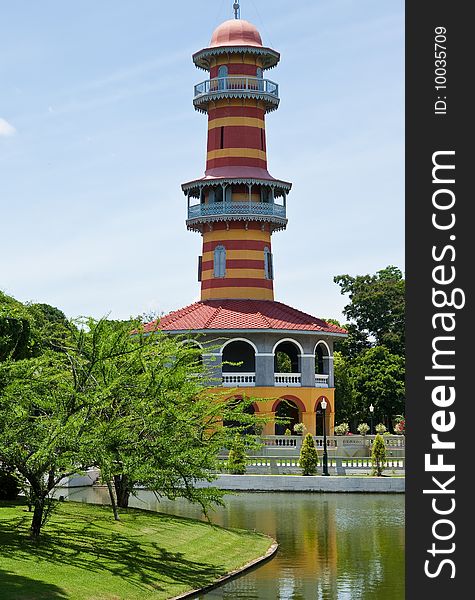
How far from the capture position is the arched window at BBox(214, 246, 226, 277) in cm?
6259

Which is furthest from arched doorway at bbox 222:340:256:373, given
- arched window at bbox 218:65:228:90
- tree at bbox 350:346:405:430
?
arched window at bbox 218:65:228:90

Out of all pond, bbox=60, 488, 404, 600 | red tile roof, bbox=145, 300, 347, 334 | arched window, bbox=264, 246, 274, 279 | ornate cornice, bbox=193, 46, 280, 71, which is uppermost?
ornate cornice, bbox=193, 46, 280, 71

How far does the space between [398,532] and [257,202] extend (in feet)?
107

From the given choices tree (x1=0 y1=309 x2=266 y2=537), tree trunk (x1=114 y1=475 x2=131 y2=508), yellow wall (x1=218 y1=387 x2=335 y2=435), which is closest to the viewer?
tree (x1=0 y1=309 x2=266 y2=537)

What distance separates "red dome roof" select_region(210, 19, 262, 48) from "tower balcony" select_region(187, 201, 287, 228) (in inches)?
370

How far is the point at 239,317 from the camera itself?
6016 centimetres

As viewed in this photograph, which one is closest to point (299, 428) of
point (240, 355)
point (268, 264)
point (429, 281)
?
point (240, 355)

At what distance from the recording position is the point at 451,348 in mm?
15141

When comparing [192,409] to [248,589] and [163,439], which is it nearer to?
[163,439]

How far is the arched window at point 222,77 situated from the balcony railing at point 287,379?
1676cm

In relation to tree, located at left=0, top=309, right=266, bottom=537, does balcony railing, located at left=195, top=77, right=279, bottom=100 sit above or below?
above

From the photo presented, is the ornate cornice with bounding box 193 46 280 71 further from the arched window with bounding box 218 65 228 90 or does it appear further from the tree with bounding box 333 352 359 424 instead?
the tree with bounding box 333 352 359 424

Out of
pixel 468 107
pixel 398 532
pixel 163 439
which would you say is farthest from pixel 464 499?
pixel 398 532

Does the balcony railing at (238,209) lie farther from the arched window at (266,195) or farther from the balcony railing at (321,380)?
the balcony railing at (321,380)
